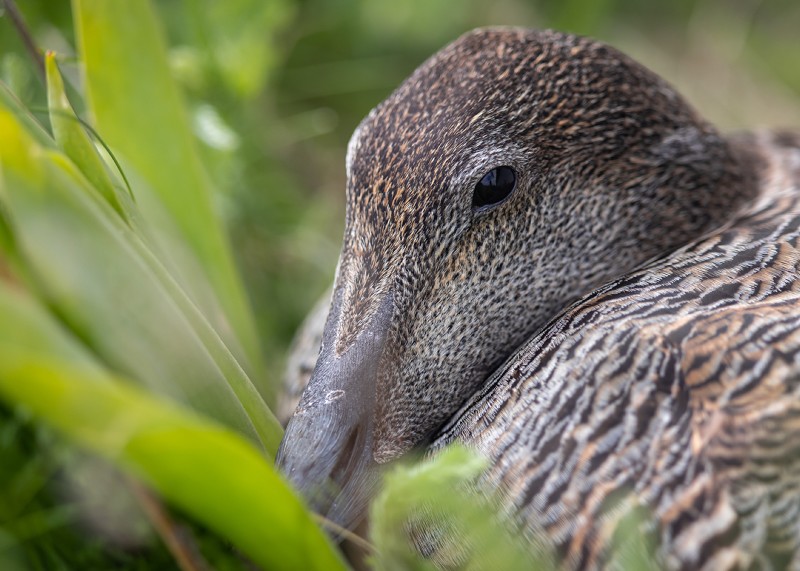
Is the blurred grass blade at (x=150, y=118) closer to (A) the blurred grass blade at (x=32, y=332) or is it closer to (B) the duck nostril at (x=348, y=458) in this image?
(B) the duck nostril at (x=348, y=458)

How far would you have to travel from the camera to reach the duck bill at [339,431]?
112 centimetres

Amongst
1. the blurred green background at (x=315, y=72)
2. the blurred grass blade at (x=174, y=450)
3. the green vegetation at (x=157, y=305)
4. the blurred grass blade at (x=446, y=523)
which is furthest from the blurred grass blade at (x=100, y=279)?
the blurred green background at (x=315, y=72)

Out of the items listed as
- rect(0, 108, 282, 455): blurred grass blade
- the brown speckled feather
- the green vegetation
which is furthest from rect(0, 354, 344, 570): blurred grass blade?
the brown speckled feather

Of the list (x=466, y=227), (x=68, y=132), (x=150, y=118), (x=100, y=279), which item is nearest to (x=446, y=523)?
(x=466, y=227)

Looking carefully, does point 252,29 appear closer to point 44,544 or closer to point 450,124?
point 450,124

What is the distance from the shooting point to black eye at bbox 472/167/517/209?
1.29 m

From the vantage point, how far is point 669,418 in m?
1.08

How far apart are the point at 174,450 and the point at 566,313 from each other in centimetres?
70

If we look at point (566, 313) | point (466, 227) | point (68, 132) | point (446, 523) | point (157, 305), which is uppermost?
point (68, 132)

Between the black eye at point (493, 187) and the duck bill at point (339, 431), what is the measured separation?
0.67ft

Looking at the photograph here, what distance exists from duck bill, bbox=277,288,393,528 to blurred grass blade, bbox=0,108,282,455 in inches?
4.7

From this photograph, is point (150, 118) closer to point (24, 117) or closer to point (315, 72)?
point (24, 117)

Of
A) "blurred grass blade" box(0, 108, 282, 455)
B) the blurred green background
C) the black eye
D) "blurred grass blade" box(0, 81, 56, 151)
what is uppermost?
"blurred grass blade" box(0, 81, 56, 151)

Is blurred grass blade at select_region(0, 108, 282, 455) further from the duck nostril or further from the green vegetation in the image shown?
the duck nostril
